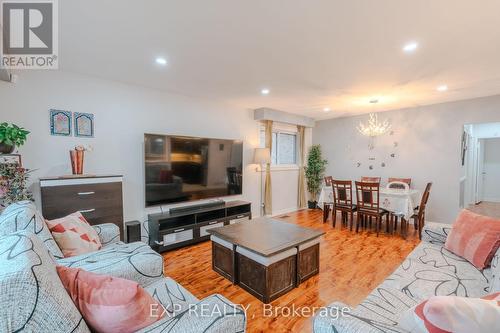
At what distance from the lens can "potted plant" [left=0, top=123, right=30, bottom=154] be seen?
89.0 inches

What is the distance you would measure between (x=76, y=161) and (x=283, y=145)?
14.2 feet

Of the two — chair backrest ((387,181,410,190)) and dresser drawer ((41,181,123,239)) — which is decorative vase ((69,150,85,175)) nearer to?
dresser drawer ((41,181,123,239))

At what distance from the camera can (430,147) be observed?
4738 millimetres

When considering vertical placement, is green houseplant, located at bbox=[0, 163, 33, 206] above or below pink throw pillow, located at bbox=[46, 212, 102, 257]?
above

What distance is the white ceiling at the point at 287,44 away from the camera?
5.74 feet

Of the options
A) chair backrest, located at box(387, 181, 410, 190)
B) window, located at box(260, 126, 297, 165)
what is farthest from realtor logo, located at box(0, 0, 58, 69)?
chair backrest, located at box(387, 181, 410, 190)

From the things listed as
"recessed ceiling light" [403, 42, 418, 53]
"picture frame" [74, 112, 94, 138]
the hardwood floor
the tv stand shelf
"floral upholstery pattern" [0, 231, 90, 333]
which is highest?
"recessed ceiling light" [403, 42, 418, 53]

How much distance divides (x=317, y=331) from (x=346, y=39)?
227 cm

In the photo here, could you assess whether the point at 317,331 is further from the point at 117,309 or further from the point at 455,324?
the point at 117,309

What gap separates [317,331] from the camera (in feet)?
3.43

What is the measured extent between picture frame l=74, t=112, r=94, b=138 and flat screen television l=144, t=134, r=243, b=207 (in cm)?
68

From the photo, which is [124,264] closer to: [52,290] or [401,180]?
[52,290]

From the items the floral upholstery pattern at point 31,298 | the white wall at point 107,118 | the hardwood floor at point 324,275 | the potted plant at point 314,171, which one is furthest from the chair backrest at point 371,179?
the floral upholstery pattern at point 31,298

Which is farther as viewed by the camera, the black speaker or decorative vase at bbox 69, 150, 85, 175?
the black speaker
